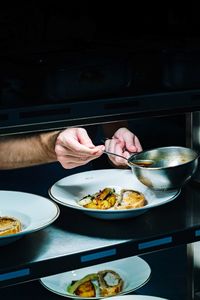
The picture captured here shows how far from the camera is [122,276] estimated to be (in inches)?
62.5

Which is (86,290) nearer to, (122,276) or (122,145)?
(122,276)

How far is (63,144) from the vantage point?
1.53 metres

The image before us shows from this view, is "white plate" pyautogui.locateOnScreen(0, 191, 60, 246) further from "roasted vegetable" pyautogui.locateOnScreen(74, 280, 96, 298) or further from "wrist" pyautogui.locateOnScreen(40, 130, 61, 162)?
"wrist" pyautogui.locateOnScreen(40, 130, 61, 162)

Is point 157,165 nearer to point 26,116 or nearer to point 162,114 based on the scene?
point 162,114

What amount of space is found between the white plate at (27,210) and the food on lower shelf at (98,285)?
36cm

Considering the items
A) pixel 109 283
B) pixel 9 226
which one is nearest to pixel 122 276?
pixel 109 283

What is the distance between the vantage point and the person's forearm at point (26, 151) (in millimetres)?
1822

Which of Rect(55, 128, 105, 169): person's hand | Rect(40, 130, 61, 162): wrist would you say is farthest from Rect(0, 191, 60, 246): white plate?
Rect(40, 130, 61, 162): wrist

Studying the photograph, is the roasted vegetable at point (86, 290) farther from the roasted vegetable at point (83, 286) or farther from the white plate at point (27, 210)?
the white plate at point (27, 210)

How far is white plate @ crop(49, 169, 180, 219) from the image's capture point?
1208 mm

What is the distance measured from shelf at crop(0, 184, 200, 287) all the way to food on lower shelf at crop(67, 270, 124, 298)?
312mm

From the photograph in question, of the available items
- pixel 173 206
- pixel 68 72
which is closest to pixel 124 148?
pixel 173 206

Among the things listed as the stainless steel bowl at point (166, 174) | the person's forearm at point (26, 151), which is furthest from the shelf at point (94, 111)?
the person's forearm at point (26, 151)

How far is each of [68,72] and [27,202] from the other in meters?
0.33
